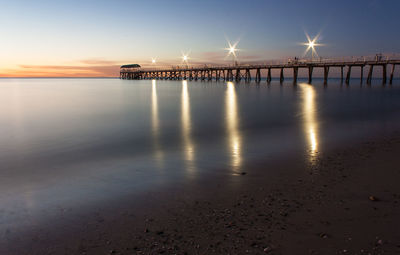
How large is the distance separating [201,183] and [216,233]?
2209 mm

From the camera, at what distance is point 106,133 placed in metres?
13.5

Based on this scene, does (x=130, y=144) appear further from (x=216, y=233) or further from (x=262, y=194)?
(x=216, y=233)

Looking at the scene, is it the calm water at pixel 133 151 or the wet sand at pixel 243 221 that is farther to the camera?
the calm water at pixel 133 151

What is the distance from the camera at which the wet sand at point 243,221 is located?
3871 mm

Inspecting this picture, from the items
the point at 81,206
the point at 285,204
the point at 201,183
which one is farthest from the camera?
the point at 201,183

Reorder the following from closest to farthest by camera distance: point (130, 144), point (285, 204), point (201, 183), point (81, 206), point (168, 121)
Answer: point (285, 204)
point (81, 206)
point (201, 183)
point (130, 144)
point (168, 121)

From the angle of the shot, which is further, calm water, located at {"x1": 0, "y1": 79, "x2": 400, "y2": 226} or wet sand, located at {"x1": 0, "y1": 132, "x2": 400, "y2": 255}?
calm water, located at {"x1": 0, "y1": 79, "x2": 400, "y2": 226}

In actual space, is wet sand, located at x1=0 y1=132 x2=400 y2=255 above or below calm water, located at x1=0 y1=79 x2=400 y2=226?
above

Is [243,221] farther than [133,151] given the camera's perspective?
No

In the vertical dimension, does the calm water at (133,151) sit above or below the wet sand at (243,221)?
below

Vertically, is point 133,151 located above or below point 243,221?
below

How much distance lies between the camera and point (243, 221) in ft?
14.7

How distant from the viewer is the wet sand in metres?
3.87

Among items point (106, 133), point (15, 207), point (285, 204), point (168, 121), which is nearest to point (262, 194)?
point (285, 204)
